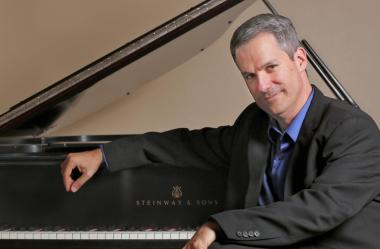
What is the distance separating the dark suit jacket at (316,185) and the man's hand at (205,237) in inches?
0.9

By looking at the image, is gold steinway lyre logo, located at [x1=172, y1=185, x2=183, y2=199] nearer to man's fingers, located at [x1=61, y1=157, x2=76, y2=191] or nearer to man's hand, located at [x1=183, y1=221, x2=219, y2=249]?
man's fingers, located at [x1=61, y1=157, x2=76, y2=191]

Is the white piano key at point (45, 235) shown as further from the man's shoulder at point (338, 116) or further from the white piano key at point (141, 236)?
the man's shoulder at point (338, 116)

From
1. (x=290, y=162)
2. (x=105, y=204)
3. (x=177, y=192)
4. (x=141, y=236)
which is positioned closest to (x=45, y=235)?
(x=105, y=204)

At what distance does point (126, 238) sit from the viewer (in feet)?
6.85

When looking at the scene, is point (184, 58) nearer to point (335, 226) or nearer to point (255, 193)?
point (255, 193)

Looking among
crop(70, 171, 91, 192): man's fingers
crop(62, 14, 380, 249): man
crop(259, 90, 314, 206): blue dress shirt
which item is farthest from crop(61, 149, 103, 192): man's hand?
crop(259, 90, 314, 206): blue dress shirt

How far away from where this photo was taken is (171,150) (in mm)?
2025

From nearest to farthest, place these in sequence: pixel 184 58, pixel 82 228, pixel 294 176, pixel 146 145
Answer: pixel 294 176 → pixel 146 145 → pixel 82 228 → pixel 184 58

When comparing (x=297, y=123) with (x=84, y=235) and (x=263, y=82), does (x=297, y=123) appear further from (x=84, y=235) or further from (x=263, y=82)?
(x=84, y=235)

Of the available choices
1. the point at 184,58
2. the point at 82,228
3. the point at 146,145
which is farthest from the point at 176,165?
the point at 184,58

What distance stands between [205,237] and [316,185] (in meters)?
0.31

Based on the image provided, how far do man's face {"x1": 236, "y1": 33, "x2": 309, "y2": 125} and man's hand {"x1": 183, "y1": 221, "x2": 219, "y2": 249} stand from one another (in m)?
0.39

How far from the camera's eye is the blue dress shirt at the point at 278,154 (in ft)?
5.33

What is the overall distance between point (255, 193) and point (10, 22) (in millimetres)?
3551
